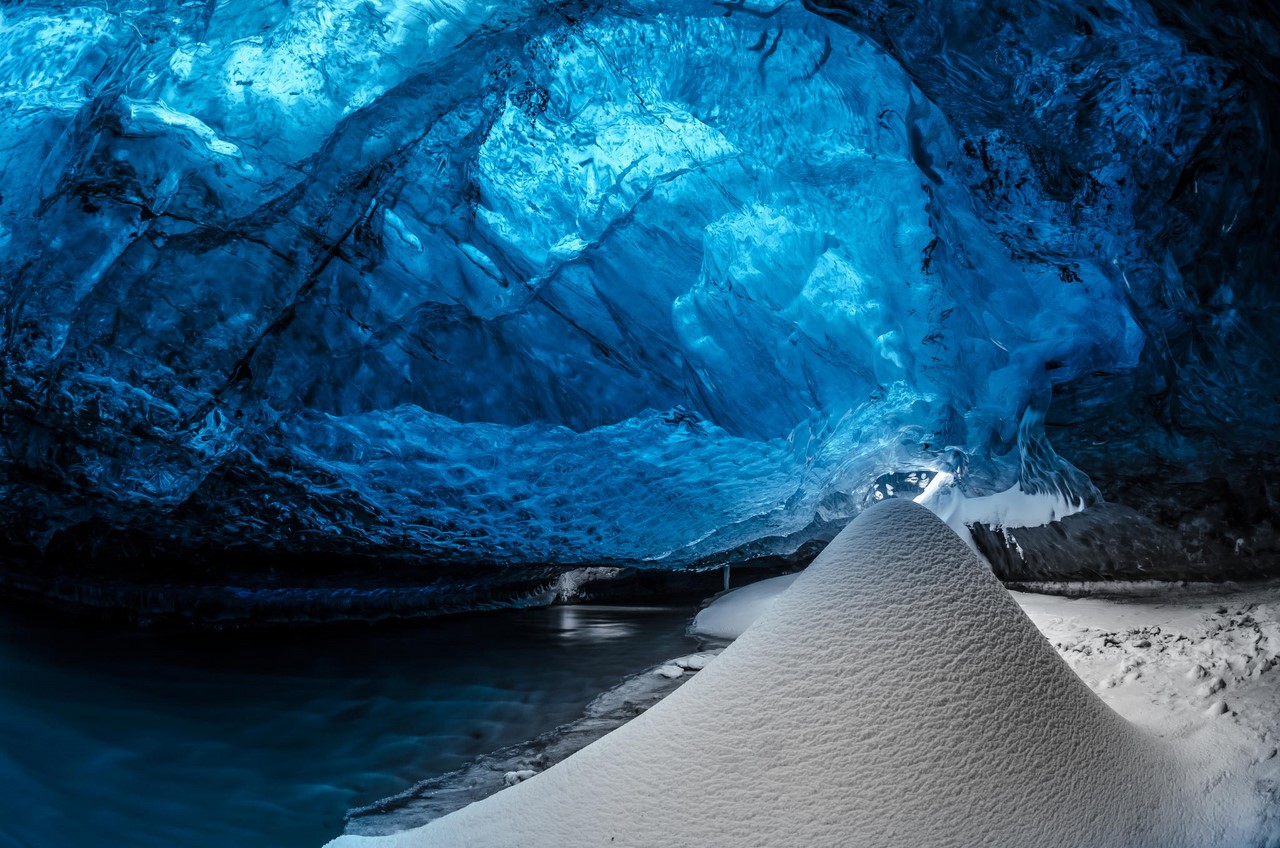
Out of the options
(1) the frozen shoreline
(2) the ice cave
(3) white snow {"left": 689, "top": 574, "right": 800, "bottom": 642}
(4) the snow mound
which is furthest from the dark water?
(4) the snow mound

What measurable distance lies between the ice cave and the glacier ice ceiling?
0.05 ft

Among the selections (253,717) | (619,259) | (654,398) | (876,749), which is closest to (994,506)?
(654,398)

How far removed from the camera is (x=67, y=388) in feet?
10.7

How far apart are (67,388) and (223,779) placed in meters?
1.81

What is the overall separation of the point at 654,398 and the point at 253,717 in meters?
1.91

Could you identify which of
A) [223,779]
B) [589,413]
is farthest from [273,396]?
[223,779]

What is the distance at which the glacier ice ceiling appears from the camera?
8.73 feet

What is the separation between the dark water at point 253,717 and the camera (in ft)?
6.86

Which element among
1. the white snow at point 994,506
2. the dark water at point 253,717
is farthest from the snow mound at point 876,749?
the white snow at point 994,506

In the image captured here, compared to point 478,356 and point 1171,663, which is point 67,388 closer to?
point 478,356

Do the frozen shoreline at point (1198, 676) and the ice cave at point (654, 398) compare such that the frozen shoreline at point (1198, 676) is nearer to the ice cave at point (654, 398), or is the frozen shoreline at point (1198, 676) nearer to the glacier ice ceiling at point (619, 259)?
the ice cave at point (654, 398)

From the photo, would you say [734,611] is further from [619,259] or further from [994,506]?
[619,259]

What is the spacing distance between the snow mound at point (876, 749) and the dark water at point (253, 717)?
59 cm

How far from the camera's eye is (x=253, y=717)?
2.88 metres
